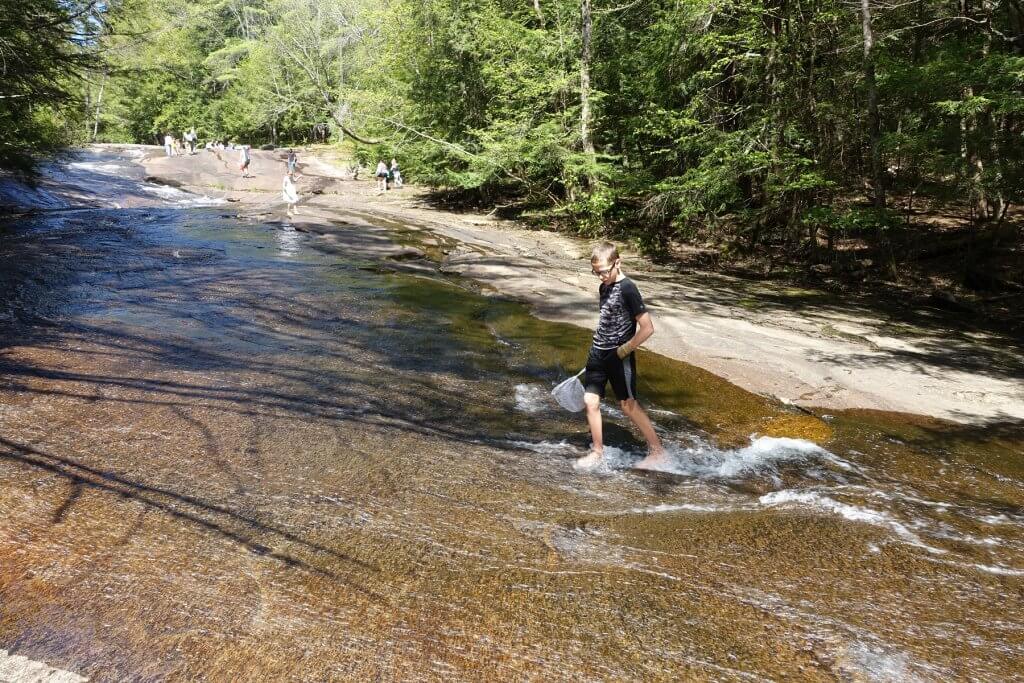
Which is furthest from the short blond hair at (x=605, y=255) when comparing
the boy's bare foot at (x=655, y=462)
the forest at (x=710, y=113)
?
the forest at (x=710, y=113)

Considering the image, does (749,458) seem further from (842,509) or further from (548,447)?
(548,447)

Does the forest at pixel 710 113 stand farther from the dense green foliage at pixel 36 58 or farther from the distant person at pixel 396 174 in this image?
the distant person at pixel 396 174

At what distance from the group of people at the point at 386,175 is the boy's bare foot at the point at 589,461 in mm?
28043

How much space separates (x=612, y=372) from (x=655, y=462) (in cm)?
84

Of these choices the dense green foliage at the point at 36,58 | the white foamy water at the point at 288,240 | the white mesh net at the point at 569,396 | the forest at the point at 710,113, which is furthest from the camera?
the white foamy water at the point at 288,240

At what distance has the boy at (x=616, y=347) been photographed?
506cm

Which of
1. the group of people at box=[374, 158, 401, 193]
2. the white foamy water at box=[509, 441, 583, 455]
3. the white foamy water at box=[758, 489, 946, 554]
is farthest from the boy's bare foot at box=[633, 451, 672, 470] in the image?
the group of people at box=[374, 158, 401, 193]

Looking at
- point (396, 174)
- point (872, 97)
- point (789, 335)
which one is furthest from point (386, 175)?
point (789, 335)

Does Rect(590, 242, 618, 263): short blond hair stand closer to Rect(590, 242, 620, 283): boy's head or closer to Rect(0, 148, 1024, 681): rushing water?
Rect(590, 242, 620, 283): boy's head

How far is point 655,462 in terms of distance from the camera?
541 centimetres

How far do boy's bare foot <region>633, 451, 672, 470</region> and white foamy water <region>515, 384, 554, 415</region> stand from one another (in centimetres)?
146

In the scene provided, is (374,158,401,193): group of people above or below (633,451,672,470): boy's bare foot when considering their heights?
above

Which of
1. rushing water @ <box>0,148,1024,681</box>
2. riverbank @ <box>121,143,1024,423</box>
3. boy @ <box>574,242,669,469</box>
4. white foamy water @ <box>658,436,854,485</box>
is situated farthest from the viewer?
riverbank @ <box>121,143,1024,423</box>

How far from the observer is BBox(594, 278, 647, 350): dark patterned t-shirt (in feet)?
16.7
